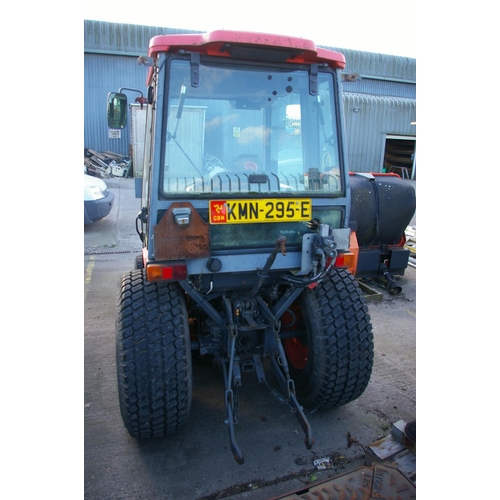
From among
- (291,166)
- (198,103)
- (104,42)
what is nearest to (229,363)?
(291,166)

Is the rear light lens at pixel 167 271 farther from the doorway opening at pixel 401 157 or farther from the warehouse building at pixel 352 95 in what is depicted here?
the doorway opening at pixel 401 157

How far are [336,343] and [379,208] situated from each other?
10.5ft

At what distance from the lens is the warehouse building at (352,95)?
15109 mm

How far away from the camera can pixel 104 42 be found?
1514 cm

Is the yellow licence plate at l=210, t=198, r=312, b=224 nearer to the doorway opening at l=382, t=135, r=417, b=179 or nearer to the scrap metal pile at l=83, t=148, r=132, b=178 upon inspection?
the scrap metal pile at l=83, t=148, r=132, b=178

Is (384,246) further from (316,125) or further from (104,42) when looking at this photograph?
(104,42)

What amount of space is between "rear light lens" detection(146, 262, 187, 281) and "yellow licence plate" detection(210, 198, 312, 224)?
0.32 m

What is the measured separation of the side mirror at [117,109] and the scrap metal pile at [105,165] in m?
11.7

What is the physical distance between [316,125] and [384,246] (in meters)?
3.53

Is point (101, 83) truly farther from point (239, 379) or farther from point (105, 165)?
point (239, 379)

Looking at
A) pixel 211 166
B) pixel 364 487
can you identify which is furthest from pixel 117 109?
pixel 364 487

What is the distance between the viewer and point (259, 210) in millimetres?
2404

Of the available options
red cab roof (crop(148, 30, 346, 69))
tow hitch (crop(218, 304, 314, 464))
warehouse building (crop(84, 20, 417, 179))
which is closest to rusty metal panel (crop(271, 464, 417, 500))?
tow hitch (crop(218, 304, 314, 464))

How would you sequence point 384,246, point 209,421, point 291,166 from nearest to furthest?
point 291,166 → point 209,421 → point 384,246
